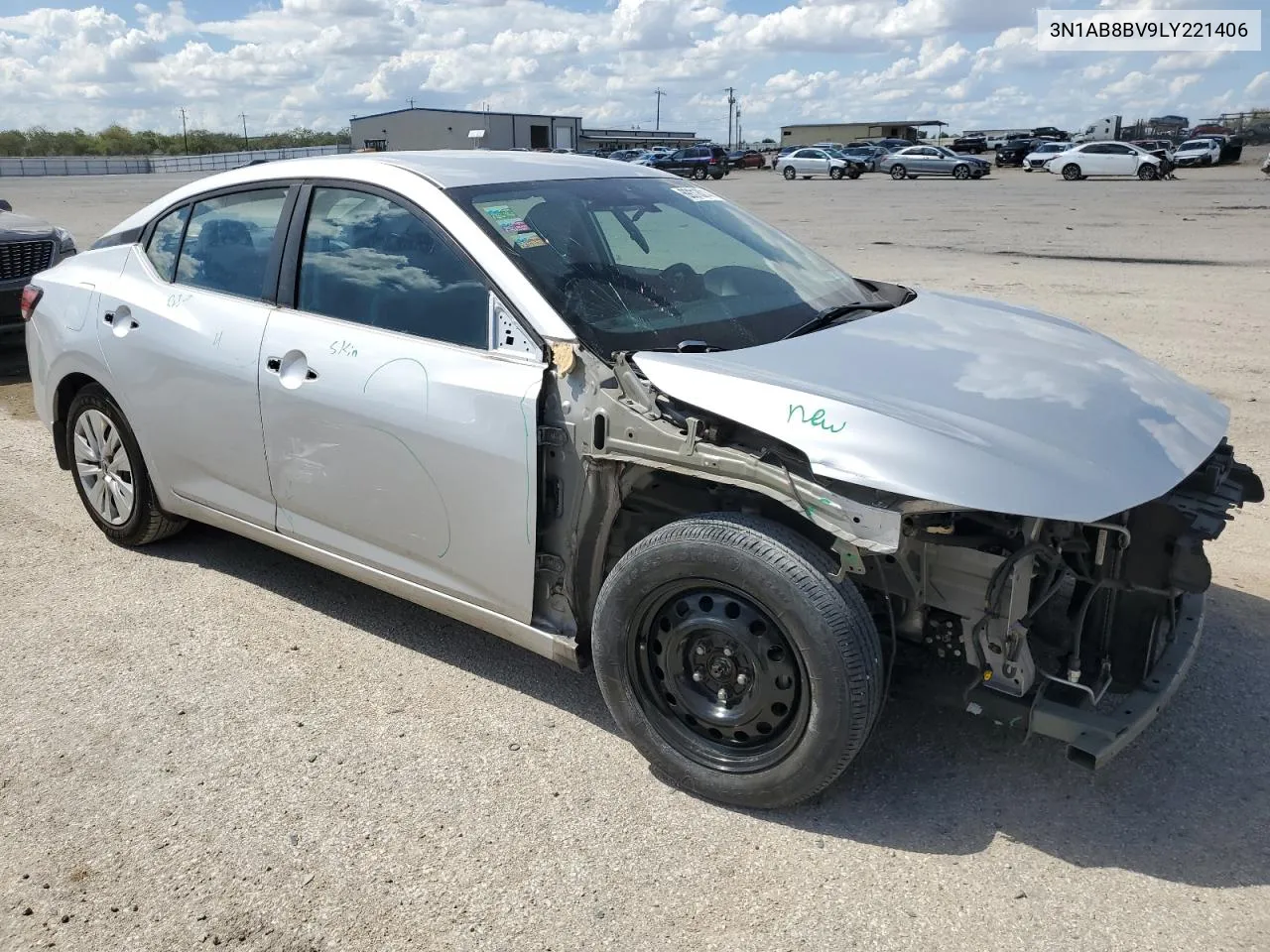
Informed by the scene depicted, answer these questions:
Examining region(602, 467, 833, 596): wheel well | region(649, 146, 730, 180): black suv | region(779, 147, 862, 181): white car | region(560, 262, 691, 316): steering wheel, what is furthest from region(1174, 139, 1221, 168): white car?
region(602, 467, 833, 596): wheel well

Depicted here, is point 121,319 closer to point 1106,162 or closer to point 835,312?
point 835,312

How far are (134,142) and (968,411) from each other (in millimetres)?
115081

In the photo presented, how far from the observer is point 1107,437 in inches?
113

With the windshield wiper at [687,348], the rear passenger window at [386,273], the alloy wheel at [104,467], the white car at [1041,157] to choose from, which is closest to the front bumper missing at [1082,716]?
the windshield wiper at [687,348]

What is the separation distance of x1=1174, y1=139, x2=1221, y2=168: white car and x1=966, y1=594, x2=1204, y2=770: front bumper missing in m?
51.9

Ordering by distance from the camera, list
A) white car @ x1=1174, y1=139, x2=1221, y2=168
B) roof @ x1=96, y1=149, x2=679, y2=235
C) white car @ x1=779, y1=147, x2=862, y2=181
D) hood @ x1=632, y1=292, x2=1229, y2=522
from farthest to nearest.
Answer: white car @ x1=1174, y1=139, x2=1221, y2=168 → white car @ x1=779, y1=147, x2=862, y2=181 → roof @ x1=96, y1=149, x2=679, y2=235 → hood @ x1=632, y1=292, x2=1229, y2=522

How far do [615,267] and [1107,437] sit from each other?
1.65 m

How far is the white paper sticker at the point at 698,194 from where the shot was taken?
4.34 m

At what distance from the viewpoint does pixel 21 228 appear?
9.60m

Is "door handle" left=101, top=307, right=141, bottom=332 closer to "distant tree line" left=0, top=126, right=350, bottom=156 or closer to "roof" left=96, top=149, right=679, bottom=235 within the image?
"roof" left=96, top=149, right=679, bottom=235

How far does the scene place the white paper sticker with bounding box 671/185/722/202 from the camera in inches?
171

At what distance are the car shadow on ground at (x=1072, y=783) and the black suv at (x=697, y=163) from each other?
45265mm

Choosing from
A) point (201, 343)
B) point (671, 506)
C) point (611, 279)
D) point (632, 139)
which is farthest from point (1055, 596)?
point (632, 139)

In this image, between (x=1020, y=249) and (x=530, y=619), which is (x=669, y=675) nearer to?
(x=530, y=619)
